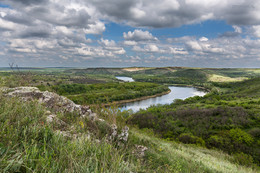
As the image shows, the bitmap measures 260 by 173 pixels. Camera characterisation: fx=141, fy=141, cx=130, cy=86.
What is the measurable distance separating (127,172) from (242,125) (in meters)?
38.1

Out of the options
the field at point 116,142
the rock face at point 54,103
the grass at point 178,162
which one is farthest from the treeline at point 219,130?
the rock face at point 54,103

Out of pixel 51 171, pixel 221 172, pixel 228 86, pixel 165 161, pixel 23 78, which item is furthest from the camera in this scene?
pixel 228 86

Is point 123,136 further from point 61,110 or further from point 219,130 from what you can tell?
point 219,130

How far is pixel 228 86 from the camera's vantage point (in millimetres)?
140000

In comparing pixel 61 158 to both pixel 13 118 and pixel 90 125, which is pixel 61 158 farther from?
A: pixel 90 125

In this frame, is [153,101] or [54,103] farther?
[153,101]

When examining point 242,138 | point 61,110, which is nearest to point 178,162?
point 61,110

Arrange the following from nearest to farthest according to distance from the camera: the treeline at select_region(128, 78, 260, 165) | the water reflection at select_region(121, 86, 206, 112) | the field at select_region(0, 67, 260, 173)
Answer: the field at select_region(0, 67, 260, 173) < the treeline at select_region(128, 78, 260, 165) < the water reflection at select_region(121, 86, 206, 112)

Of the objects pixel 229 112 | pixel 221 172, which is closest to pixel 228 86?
pixel 229 112

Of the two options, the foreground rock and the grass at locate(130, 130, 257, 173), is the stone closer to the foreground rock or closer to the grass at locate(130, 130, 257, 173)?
the foreground rock

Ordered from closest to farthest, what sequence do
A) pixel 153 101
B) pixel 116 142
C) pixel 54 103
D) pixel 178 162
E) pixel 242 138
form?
pixel 178 162
pixel 116 142
pixel 54 103
pixel 242 138
pixel 153 101

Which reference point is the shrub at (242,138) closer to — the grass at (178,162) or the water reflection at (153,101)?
the grass at (178,162)

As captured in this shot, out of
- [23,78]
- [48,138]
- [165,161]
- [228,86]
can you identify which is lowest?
[228,86]

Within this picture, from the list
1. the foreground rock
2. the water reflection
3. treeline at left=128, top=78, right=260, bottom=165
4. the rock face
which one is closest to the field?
treeline at left=128, top=78, right=260, bottom=165
